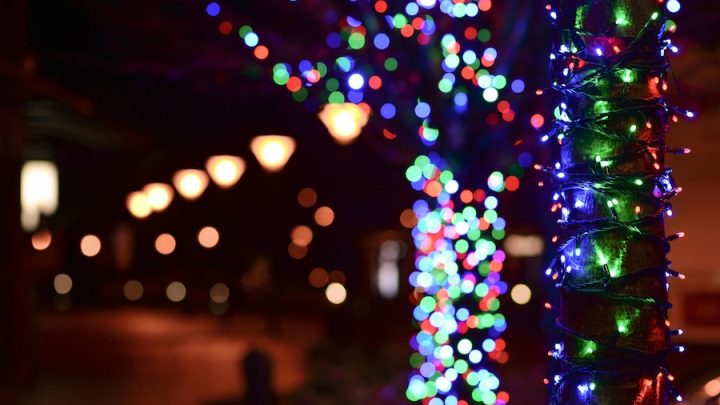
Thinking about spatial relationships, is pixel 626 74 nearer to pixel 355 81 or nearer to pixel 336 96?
pixel 355 81

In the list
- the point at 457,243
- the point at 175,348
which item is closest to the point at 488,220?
the point at 457,243

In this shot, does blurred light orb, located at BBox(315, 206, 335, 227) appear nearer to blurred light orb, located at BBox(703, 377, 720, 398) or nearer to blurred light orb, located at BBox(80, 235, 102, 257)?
blurred light orb, located at BBox(80, 235, 102, 257)

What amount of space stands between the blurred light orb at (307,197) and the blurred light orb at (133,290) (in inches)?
248

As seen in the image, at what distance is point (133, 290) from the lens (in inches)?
1280

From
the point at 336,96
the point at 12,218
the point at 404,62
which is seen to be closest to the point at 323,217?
the point at 12,218

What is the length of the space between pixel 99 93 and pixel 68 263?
1809 cm

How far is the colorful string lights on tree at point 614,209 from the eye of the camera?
2264 mm

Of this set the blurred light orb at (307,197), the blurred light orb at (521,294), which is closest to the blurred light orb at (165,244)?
the blurred light orb at (307,197)

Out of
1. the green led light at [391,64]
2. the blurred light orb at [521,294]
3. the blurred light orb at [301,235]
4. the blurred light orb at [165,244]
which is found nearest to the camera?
the green led light at [391,64]

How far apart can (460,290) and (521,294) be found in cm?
1350

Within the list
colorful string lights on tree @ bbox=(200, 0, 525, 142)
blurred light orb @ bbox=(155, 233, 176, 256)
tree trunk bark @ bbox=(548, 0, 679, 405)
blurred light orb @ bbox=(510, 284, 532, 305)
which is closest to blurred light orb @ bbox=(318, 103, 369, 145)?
colorful string lights on tree @ bbox=(200, 0, 525, 142)

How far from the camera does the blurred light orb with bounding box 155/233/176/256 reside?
37219 mm

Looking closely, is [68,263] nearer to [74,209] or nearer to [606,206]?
[74,209]

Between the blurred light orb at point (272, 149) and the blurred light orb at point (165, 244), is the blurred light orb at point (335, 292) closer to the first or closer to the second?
the blurred light orb at point (272, 149)
